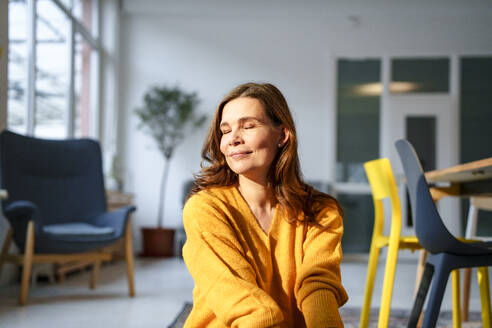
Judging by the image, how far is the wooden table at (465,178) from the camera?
206 cm

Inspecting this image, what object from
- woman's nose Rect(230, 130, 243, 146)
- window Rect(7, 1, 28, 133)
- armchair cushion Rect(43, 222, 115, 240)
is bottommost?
armchair cushion Rect(43, 222, 115, 240)

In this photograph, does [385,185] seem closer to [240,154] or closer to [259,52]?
[240,154]

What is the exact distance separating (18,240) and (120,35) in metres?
3.88

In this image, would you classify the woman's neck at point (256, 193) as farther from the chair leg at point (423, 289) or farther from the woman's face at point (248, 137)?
the chair leg at point (423, 289)

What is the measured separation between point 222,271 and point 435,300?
2.92ft

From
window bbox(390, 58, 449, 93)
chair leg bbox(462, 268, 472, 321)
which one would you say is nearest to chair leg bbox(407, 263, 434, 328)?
chair leg bbox(462, 268, 472, 321)

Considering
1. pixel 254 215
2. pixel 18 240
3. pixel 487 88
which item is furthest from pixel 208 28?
pixel 254 215

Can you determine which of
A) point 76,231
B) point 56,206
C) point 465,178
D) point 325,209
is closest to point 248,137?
point 325,209

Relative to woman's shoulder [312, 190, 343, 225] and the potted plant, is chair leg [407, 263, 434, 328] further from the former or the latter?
the potted plant

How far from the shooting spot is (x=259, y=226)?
118 cm

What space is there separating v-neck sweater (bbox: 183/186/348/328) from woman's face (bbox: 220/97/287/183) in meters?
0.09

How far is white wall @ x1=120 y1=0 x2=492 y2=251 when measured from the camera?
20.4 feet

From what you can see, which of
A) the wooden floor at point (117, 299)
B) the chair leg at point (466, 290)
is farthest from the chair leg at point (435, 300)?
the wooden floor at point (117, 299)

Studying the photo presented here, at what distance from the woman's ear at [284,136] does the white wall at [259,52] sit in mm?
5040
